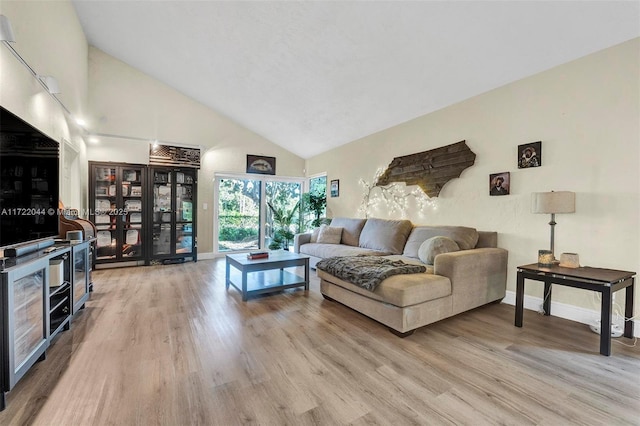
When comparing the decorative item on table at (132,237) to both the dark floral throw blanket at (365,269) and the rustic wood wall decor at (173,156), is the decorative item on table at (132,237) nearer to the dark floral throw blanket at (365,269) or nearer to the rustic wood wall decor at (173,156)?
the rustic wood wall decor at (173,156)

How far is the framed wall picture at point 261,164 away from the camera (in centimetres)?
623

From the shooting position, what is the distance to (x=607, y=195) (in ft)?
8.13

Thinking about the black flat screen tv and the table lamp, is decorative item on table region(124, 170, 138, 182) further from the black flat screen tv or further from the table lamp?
the table lamp

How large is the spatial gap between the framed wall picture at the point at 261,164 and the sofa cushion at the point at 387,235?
3.02 m

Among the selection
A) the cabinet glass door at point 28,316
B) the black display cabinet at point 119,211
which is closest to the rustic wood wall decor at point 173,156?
the black display cabinet at point 119,211

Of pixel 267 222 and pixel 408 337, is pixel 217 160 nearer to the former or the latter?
pixel 267 222

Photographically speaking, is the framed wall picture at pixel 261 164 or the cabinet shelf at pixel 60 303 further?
the framed wall picture at pixel 261 164

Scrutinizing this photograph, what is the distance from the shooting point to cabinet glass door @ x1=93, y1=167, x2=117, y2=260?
4.77m

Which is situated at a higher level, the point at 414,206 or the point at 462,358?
the point at 414,206

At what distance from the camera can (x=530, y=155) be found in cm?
294

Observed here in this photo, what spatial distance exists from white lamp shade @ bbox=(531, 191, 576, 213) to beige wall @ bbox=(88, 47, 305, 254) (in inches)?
199

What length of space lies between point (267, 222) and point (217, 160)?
1.74 meters

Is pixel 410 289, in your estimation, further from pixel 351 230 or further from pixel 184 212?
pixel 184 212

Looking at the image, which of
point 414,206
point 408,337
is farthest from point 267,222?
point 408,337
